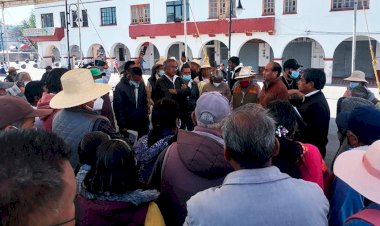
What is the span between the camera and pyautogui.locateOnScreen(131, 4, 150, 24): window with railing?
26500 millimetres

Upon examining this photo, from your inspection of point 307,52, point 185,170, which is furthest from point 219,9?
point 185,170

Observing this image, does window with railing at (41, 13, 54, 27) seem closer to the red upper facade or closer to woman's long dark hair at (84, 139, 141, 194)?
the red upper facade

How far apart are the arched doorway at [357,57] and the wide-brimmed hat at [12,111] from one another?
22.0 meters

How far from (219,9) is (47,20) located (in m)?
17.3

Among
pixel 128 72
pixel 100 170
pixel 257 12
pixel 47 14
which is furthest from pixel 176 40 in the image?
pixel 100 170

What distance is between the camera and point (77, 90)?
3.40 meters

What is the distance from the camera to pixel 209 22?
2336 cm

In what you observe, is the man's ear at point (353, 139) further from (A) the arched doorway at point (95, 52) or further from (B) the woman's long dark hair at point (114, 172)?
(A) the arched doorway at point (95, 52)

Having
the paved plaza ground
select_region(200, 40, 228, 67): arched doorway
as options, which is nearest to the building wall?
select_region(200, 40, 228, 67): arched doorway

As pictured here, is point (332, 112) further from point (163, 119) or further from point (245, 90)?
point (163, 119)

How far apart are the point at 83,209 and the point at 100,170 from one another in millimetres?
216

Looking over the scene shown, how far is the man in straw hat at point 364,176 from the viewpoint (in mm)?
1493

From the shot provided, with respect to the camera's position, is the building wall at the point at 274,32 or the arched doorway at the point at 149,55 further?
the arched doorway at the point at 149,55

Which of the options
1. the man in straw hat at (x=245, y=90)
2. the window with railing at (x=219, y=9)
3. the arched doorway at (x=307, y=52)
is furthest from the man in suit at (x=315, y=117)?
the arched doorway at (x=307, y=52)
